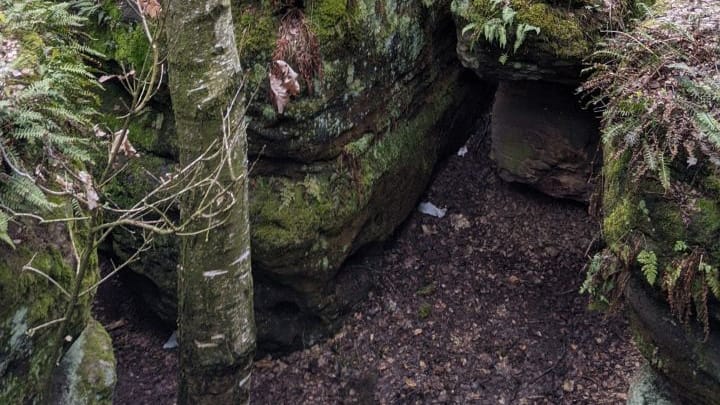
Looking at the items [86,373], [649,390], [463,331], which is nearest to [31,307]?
[86,373]

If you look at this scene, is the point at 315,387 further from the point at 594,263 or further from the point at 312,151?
the point at 594,263

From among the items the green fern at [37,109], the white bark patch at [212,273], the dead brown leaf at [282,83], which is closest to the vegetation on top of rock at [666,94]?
the dead brown leaf at [282,83]

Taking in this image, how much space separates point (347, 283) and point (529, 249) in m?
2.05

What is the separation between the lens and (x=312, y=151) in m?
5.91

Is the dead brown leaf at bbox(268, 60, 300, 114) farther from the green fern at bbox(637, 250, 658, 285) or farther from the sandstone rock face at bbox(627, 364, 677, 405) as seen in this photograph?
the sandstone rock face at bbox(627, 364, 677, 405)

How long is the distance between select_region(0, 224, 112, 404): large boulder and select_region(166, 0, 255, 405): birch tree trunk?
0.75 m

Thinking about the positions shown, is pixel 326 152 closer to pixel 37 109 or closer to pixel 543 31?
pixel 543 31

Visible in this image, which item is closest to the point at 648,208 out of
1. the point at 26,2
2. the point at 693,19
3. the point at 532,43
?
the point at 693,19

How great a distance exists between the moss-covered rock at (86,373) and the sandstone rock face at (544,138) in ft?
15.9

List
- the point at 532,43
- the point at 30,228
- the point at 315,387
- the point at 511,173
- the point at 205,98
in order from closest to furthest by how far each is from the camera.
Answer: the point at 30,228 < the point at 205,98 < the point at 532,43 < the point at 315,387 < the point at 511,173

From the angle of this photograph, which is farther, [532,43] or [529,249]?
[529,249]

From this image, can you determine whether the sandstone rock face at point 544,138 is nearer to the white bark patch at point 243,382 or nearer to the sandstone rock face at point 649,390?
the sandstone rock face at point 649,390

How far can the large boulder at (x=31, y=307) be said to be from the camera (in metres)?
3.29

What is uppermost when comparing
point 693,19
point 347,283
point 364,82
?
point 693,19
